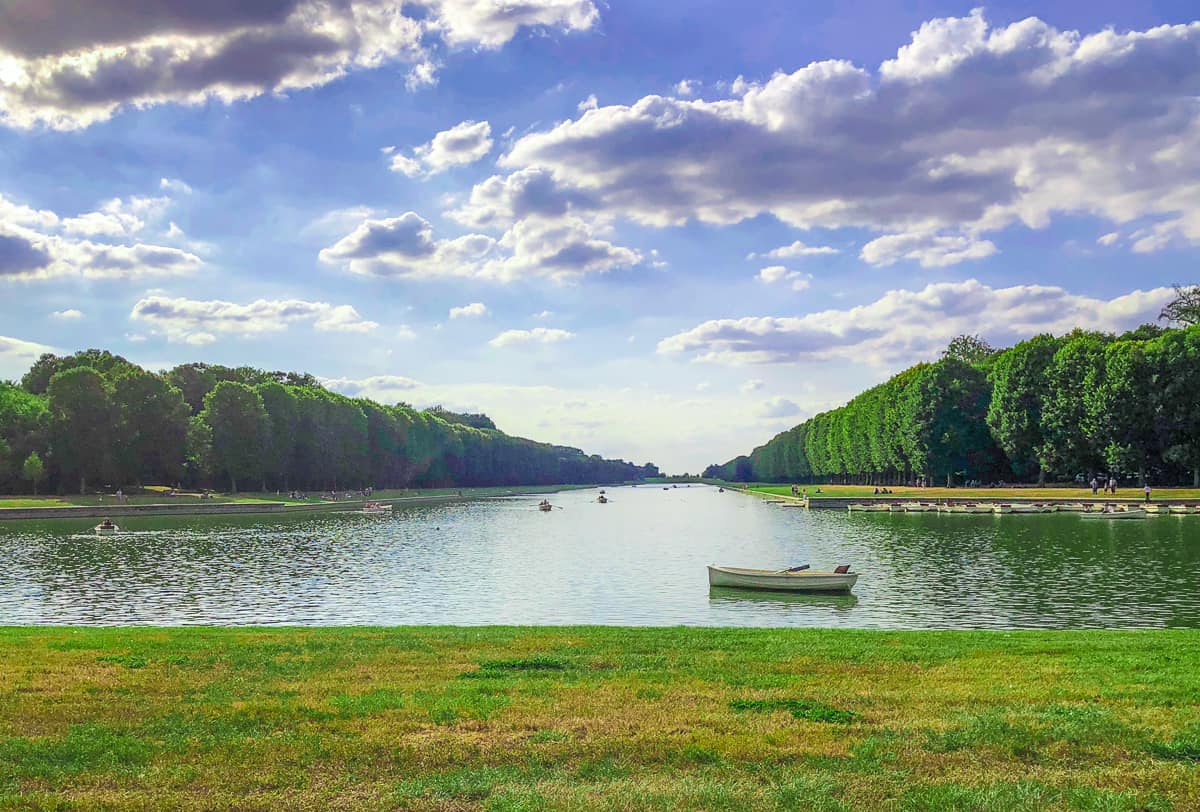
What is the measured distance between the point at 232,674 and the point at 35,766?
502cm

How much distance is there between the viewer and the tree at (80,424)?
10488 cm

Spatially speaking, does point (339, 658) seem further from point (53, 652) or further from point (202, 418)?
point (202, 418)

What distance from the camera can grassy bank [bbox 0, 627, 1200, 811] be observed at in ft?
29.2

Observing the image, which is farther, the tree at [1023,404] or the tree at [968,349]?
the tree at [968,349]

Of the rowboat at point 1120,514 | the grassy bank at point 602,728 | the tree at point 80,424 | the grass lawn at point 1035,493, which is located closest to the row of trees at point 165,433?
the tree at point 80,424

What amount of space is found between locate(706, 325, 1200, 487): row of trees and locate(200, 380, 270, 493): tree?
272 ft

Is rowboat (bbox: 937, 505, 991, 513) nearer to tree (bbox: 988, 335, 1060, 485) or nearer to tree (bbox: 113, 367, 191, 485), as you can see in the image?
tree (bbox: 988, 335, 1060, 485)

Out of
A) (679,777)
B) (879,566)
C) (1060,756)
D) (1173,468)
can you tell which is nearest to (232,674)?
(679,777)

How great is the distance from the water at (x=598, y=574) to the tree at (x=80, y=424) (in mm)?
30762

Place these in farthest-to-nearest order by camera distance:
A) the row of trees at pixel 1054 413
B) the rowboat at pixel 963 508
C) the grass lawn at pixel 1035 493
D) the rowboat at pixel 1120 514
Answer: the row of trees at pixel 1054 413
the rowboat at pixel 963 508
the grass lawn at pixel 1035 493
the rowboat at pixel 1120 514

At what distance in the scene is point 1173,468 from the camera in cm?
9788

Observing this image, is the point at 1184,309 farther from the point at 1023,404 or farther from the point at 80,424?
the point at 80,424

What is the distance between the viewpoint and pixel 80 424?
105250 millimetres

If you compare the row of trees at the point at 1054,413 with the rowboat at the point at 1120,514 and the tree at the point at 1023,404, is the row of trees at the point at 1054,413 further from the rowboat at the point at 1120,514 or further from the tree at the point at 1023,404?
the rowboat at the point at 1120,514
